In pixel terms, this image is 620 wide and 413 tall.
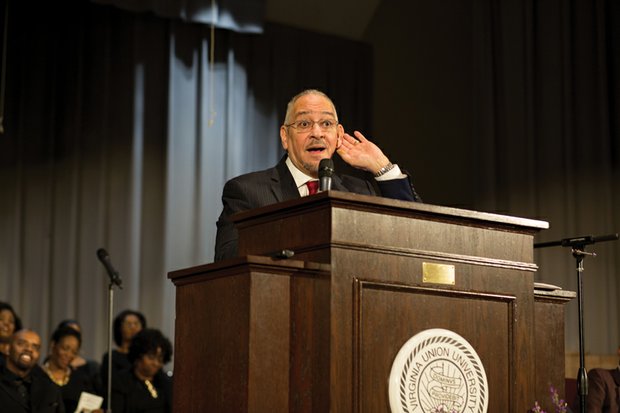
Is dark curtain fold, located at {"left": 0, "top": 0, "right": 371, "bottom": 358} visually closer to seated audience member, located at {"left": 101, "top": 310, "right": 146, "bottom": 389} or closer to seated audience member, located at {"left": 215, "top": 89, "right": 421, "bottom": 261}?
seated audience member, located at {"left": 101, "top": 310, "right": 146, "bottom": 389}

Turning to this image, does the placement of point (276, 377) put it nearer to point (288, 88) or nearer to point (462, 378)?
point (462, 378)

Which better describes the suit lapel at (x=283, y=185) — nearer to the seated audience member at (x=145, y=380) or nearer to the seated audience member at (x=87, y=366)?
the seated audience member at (x=145, y=380)

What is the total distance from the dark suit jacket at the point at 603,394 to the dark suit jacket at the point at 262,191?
2.46 m

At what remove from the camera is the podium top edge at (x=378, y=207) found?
2225mm

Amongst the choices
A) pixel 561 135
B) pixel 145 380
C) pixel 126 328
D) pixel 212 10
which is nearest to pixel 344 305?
pixel 145 380

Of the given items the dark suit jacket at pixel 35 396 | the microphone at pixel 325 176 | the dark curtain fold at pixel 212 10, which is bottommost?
the dark suit jacket at pixel 35 396

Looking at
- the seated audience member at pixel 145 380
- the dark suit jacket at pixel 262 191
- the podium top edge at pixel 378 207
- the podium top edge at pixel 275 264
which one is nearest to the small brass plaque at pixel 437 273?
the podium top edge at pixel 378 207

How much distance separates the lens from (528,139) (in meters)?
7.21

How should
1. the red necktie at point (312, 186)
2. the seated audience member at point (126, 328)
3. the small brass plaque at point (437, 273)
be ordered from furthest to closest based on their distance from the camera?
the seated audience member at point (126, 328) → the red necktie at point (312, 186) → the small brass plaque at point (437, 273)

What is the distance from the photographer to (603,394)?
4.94 m

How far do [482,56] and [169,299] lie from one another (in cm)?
317

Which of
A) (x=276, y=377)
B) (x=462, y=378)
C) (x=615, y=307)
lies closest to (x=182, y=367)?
(x=276, y=377)

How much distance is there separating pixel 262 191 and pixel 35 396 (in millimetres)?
3337

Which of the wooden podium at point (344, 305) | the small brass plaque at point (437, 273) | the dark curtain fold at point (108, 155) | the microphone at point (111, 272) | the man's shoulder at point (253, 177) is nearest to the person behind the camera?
the wooden podium at point (344, 305)
